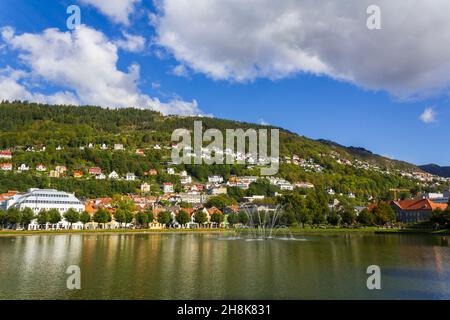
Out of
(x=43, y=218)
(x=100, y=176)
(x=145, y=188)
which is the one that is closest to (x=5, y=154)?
(x=100, y=176)

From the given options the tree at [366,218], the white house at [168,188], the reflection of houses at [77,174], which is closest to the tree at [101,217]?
the tree at [366,218]

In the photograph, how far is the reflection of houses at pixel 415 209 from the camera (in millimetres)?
114188

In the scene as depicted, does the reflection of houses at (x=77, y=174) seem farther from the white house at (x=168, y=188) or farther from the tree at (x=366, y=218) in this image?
the tree at (x=366, y=218)

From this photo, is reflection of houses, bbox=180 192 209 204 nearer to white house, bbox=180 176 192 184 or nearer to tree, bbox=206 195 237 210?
tree, bbox=206 195 237 210

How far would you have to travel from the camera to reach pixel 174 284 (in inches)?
947

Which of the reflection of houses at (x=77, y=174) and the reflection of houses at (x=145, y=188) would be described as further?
the reflection of houses at (x=145, y=188)

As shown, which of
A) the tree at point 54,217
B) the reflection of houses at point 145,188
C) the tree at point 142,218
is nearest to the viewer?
the tree at point 54,217

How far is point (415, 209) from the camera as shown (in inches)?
4624

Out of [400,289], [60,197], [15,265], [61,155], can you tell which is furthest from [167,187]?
[400,289]

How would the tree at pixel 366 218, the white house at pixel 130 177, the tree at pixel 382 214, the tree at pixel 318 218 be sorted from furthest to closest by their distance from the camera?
the white house at pixel 130 177
the tree at pixel 318 218
the tree at pixel 382 214
the tree at pixel 366 218

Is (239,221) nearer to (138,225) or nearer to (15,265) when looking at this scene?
(138,225)

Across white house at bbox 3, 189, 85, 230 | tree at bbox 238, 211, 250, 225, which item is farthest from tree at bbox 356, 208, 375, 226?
white house at bbox 3, 189, 85, 230

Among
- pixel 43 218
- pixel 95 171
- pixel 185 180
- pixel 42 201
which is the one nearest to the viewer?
pixel 43 218

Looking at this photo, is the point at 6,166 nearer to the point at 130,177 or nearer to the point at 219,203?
the point at 130,177
